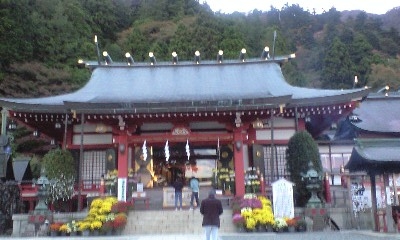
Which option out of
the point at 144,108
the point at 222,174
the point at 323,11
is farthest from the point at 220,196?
the point at 323,11

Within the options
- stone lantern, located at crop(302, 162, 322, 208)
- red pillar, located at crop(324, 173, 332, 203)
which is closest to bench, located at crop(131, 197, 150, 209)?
stone lantern, located at crop(302, 162, 322, 208)

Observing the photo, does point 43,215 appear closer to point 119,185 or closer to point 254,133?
point 119,185

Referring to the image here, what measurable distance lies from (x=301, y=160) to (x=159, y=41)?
37164 millimetres

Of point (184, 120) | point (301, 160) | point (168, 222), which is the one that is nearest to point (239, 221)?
point (168, 222)

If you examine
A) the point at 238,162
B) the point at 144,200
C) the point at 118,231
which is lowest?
the point at 118,231

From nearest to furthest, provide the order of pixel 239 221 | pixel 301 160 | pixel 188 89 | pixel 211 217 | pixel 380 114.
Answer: pixel 211 217
pixel 239 221
pixel 301 160
pixel 188 89
pixel 380 114

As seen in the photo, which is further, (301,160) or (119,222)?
(301,160)

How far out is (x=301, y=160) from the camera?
16047 millimetres

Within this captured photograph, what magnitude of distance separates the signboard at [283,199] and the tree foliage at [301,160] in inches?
45.2

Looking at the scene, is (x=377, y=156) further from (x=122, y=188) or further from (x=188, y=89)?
(x=188, y=89)

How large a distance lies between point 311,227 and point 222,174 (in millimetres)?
4941

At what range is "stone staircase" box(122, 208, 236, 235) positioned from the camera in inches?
563

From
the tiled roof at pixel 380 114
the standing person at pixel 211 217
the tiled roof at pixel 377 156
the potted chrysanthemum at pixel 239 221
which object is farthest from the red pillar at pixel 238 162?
the tiled roof at pixel 380 114

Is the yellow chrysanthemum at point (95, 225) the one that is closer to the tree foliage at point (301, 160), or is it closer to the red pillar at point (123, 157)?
the red pillar at point (123, 157)
